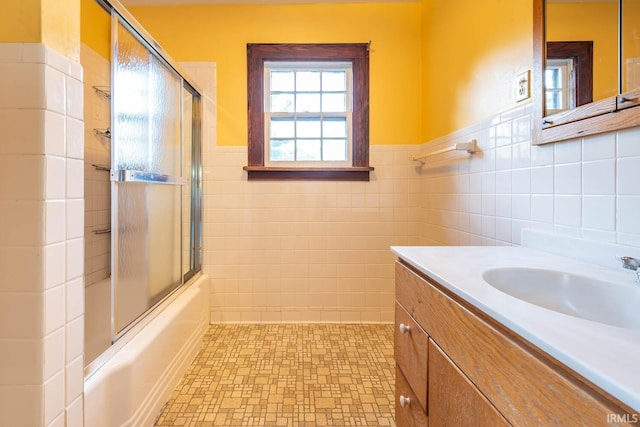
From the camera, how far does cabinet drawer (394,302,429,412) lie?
901 mm

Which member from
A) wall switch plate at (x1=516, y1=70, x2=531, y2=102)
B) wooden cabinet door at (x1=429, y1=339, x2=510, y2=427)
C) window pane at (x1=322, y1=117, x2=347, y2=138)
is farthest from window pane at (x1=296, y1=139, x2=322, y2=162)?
wooden cabinet door at (x1=429, y1=339, x2=510, y2=427)

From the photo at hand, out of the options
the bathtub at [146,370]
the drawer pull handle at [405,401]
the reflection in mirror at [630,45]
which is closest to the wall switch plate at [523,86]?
the reflection in mirror at [630,45]

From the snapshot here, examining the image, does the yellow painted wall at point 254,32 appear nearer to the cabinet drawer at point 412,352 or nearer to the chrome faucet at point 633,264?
the cabinet drawer at point 412,352

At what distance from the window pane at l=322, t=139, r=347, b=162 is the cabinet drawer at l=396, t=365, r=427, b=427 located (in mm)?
1654

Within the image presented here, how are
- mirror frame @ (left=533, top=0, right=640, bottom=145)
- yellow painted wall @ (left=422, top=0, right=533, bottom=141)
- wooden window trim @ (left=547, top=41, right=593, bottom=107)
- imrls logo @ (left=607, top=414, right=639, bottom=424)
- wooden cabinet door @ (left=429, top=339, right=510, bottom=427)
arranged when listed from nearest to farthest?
imrls logo @ (left=607, top=414, right=639, bottom=424), wooden cabinet door @ (left=429, top=339, right=510, bottom=427), mirror frame @ (left=533, top=0, right=640, bottom=145), wooden window trim @ (left=547, top=41, right=593, bottom=107), yellow painted wall @ (left=422, top=0, right=533, bottom=141)

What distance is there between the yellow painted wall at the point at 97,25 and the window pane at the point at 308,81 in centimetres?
131

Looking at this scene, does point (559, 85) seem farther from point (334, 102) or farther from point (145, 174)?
point (145, 174)

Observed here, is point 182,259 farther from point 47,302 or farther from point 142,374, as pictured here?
point 47,302

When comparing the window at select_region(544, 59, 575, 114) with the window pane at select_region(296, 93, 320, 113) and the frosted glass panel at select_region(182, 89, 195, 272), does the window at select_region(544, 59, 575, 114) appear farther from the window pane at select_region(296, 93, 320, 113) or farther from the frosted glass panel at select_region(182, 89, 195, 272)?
the frosted glass panel at select_region(182, 89, 195, 272)

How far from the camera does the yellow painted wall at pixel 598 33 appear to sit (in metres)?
0.90

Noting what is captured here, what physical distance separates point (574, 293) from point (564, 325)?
0.42m

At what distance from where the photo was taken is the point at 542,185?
3.81ft

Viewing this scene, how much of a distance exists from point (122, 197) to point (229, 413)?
110cm

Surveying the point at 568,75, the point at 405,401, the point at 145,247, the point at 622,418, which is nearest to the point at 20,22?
the point at 145,247
